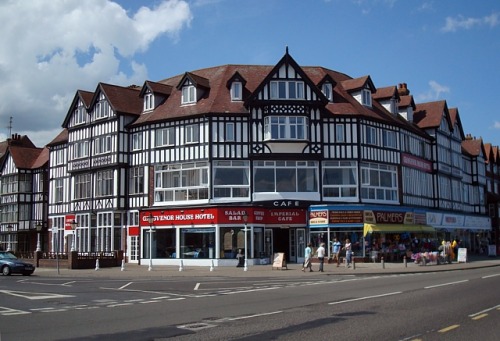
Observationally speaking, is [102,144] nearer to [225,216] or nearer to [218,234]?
[225,216]

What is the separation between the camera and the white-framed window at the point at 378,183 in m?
A: 43.3

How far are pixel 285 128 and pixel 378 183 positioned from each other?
884cm

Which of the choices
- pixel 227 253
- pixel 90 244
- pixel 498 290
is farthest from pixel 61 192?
pixel 498 290

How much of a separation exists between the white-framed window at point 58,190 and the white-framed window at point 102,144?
7.60 m

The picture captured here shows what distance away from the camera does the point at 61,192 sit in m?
52.7

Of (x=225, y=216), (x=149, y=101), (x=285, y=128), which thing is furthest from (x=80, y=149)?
(x=285, y=128)

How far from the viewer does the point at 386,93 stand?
164 feet

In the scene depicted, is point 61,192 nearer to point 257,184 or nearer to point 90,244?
point 90,244

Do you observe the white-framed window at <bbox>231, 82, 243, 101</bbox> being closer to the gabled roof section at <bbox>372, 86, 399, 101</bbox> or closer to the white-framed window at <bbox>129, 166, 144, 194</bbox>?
the white-framed window at <bbox>129, 166, 144, 194</bbox>

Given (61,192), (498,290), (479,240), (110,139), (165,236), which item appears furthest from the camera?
(479,240)

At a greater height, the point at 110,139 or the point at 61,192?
the point at 110,139

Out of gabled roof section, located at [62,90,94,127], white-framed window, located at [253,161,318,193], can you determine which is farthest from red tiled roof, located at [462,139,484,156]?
gabled roof section, located at [62,90,94,127]

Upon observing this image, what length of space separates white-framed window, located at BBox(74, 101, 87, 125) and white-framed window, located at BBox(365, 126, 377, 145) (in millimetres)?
23373

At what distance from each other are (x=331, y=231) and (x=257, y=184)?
6.22 m
